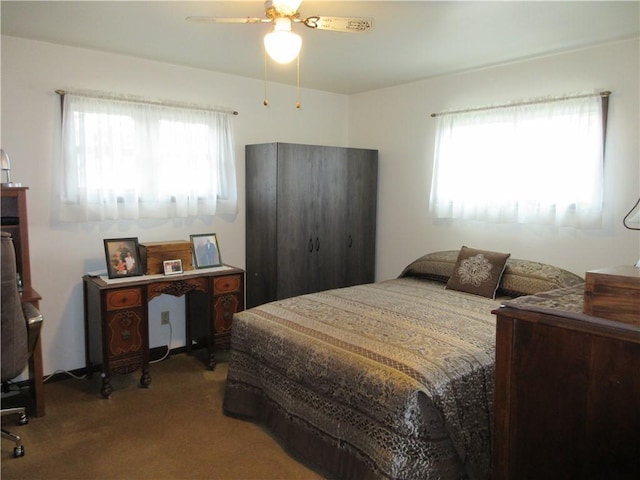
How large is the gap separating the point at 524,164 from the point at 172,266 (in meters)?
2.81

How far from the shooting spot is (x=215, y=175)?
164 inches

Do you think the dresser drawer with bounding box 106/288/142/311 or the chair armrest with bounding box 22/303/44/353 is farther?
the dresser drawer with bounding box 106/288/142/311

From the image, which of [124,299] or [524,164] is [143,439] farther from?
[524,164]

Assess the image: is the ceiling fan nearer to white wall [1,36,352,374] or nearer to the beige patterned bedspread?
the beige patterned bedspread

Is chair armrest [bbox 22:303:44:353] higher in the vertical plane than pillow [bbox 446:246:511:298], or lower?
lower

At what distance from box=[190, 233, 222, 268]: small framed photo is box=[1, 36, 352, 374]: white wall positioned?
9.6 inches

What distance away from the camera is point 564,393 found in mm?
1214

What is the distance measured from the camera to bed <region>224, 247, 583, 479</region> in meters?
2.06

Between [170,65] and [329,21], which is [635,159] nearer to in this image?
[329,21]

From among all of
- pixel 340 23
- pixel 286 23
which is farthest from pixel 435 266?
pixel 286 23

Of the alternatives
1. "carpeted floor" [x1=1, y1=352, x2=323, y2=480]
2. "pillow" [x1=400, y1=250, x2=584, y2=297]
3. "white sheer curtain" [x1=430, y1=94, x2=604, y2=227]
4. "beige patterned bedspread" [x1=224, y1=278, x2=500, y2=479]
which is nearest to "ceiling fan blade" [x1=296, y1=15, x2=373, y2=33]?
"beige patterned bedspread" [x1=224, y1=278, x2=500, y2=479]

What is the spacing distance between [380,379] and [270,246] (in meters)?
2.24

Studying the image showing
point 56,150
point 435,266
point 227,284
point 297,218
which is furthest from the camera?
point 297,218

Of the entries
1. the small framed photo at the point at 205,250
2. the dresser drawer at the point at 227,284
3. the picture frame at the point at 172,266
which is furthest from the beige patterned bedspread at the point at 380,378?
the small framed photo at the point at 205,250
